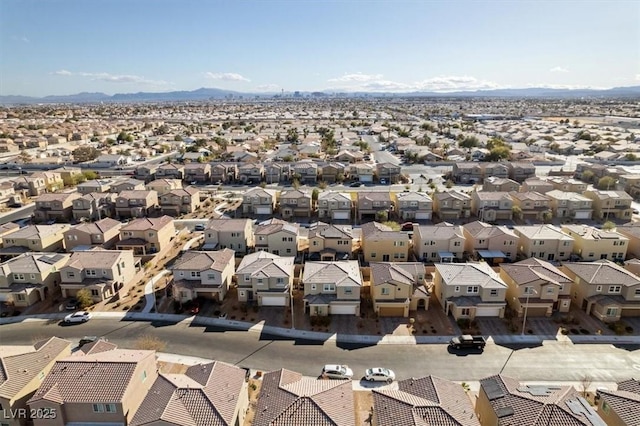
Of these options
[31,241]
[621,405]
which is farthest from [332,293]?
[31,241]

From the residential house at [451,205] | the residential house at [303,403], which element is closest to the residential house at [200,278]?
the residential house at [303,403]

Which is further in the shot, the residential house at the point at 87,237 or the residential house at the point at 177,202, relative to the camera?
the residential house at the point at 177,202

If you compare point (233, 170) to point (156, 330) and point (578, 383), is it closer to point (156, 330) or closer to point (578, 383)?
point (156, 330)

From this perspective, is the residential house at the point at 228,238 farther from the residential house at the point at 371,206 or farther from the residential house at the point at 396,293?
the residential house at the point at 371,206

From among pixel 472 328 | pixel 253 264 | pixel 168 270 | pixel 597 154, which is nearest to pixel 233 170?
pixel 168 270

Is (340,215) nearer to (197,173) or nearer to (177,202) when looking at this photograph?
(177,202)
